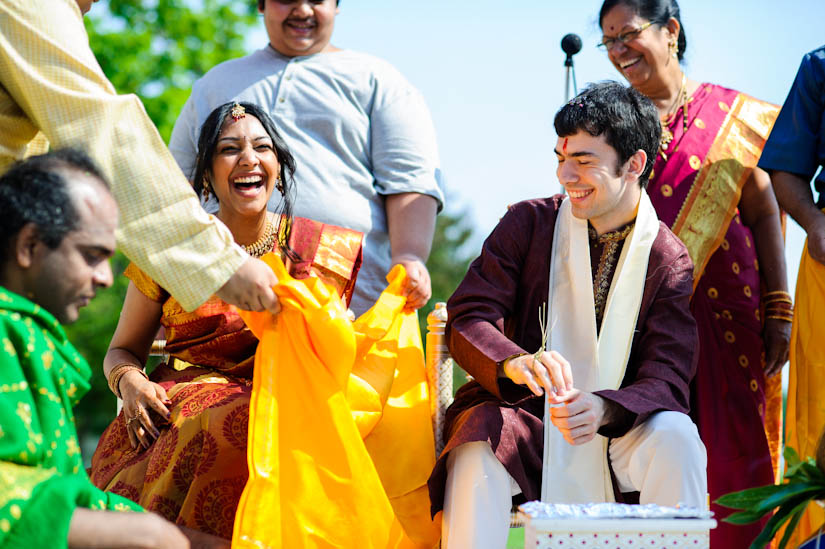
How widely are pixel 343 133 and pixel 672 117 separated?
148cm

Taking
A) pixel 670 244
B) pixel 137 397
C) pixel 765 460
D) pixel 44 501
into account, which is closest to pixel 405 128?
pixel 670 244

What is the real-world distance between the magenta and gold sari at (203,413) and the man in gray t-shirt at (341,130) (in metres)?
0.43

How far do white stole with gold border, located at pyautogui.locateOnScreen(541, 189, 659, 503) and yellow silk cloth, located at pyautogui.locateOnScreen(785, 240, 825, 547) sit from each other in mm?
790

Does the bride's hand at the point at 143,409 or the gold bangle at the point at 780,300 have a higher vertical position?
the gold bangle at the point at 780,300

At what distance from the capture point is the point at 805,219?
396 cm

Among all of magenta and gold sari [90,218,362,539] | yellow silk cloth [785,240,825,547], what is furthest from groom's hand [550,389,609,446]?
yellow silk cloth [785,240,825,547]

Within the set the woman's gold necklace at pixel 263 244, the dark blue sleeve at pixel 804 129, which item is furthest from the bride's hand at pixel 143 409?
the dark blue sleeve at pixel 804 129

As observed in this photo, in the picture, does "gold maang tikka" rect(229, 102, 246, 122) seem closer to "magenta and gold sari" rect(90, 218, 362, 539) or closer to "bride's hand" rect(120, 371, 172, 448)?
"magenta and gold sari" rect(90, 218, 362, 539)

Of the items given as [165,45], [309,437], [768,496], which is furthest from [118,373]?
[165,45]

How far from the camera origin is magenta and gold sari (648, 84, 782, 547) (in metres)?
4.11

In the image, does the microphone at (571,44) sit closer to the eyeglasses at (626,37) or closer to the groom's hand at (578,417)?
the eyeglasses at (626,37)

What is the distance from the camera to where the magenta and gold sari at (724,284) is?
4105mm

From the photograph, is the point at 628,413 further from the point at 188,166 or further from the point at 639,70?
the point at 188,166

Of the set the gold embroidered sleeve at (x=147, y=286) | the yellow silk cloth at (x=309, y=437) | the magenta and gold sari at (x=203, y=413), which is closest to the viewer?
the yellow silk cloth at (x=309, y=437)
